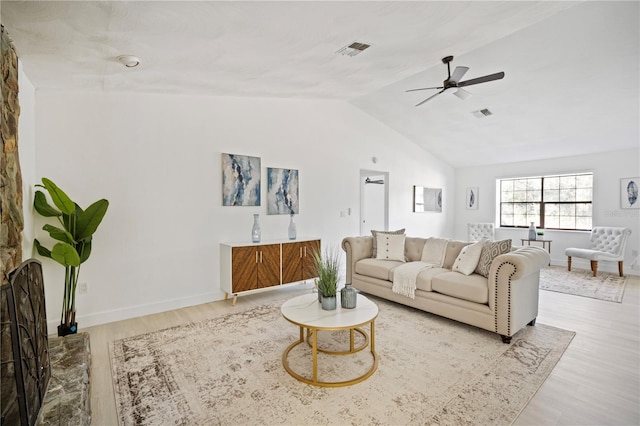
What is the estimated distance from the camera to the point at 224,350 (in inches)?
107

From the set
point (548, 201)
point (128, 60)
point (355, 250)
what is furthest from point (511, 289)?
point (548, 201)

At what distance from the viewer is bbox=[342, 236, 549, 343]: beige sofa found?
9.31ft

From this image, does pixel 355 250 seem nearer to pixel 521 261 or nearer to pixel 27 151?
pixel 521 261

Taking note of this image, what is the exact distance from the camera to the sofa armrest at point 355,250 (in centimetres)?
443

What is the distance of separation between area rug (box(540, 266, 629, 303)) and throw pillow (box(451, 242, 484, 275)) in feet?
7.23

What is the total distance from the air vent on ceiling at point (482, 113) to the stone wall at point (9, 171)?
5607mm

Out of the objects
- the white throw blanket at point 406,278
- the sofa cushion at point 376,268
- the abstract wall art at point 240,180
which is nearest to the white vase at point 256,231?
the abstract wall art at point 240,180

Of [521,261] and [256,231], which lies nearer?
[521,261]

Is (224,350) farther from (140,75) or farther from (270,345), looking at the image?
(140,75)

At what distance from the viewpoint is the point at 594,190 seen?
6.04 metres

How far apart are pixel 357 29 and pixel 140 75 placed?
2.06 metres

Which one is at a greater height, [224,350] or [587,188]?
[587,188]

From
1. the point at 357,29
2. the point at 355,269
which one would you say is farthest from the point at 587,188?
the point at 357,29

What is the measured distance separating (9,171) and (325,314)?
2.38 m
